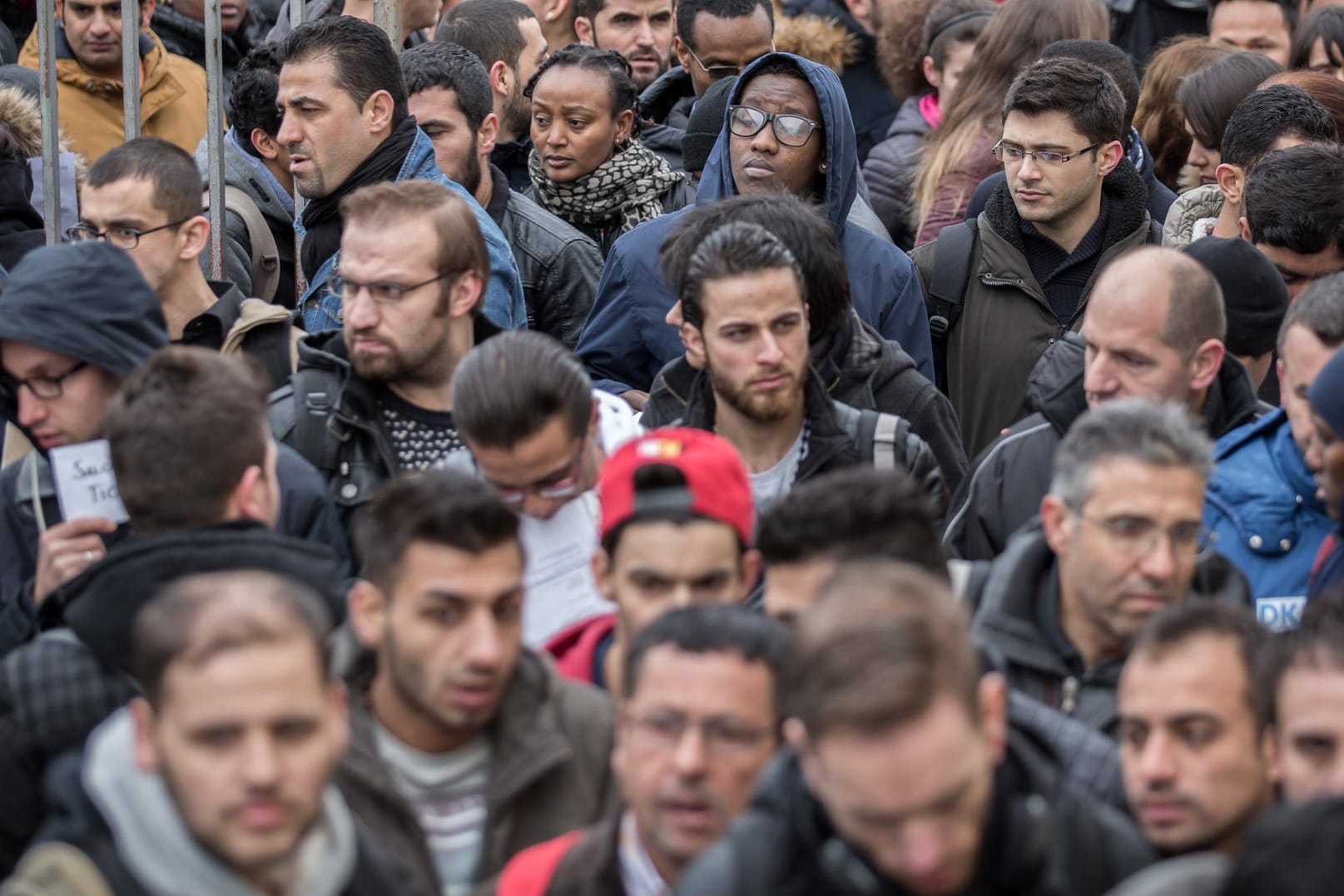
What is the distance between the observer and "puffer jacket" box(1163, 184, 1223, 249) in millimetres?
6750

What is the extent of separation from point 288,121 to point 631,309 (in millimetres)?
1276

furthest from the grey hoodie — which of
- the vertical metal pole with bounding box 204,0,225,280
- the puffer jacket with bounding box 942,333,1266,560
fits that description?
the vertical metal pole with bounding box 204,0,225,280

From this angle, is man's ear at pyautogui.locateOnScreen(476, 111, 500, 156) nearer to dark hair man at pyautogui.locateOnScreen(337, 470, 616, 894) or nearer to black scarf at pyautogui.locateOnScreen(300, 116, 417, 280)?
black scarf at pyautogui.locateOnScreen(300, 116, 417, 280)

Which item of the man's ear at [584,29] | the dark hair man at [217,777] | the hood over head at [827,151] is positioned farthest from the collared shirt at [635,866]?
the man's ear at [584,29]

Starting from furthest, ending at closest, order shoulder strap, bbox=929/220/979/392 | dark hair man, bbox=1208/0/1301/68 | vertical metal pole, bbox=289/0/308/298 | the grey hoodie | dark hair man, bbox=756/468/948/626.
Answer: dark hair man, bbox=1208/0/1301/68
vertical metal pole, bbox=289/0/308/298
shoulder strap, bbox=929/220/979/392
dark hair man, bbox=756/468/948/626
the grey hoodie

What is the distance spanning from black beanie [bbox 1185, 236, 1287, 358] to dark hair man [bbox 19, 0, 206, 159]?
4167 mm

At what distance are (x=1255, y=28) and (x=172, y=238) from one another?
501cm

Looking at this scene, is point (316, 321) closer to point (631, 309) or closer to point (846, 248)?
point (631, 309)

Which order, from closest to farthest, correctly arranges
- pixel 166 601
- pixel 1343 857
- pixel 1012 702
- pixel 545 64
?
pixel 1343 857
pixel 166 601
pixel 1012 702
pixel 545 64

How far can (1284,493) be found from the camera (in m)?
4.74

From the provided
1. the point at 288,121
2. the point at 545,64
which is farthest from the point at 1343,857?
the point at 545,64

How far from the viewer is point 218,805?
312cm

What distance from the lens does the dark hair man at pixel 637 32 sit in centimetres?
879

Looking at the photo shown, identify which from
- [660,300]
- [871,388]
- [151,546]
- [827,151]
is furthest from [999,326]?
[151,546]
